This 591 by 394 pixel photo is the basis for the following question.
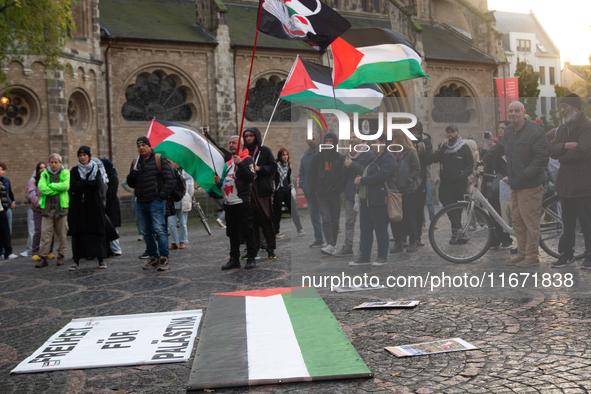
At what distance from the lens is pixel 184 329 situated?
17.2 feet

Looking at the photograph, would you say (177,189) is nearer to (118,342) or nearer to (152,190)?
(152,190)

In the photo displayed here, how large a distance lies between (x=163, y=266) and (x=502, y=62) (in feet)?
97.0

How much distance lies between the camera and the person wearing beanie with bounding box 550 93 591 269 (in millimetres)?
6461

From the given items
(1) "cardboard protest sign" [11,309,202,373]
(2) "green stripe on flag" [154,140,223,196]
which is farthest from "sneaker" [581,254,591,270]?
(2) "green stripe on flag" [154,140,223,196]

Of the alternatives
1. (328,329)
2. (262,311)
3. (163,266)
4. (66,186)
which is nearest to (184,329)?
(262,311)

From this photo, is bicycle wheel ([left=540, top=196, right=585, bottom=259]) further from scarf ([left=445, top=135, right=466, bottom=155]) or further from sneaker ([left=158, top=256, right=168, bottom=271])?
sneaker ([left=158, top=256, right=168, bottom=271])

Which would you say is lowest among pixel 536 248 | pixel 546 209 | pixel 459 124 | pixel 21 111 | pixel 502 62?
pixel 536 248

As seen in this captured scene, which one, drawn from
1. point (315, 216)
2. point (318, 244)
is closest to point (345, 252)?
point (315, 216)

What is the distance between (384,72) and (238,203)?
2.89 m

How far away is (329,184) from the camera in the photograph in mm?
7289

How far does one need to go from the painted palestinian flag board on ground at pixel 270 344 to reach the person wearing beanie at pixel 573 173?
3015 mm

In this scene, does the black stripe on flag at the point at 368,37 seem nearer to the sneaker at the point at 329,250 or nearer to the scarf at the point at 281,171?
the sneaker at the point at 329,250

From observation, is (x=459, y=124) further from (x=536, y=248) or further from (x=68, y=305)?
(x=68, y=305)

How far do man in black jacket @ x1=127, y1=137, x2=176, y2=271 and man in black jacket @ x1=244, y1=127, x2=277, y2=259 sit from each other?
129 cm
